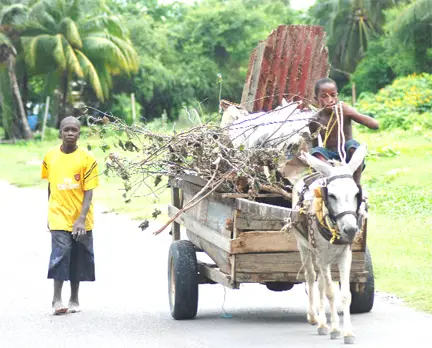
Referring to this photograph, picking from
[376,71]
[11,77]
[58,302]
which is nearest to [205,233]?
[58,302]

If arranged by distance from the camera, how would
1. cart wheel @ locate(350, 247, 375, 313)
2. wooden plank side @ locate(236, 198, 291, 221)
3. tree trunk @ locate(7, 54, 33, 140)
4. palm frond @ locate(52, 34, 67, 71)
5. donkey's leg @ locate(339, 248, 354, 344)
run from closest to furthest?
donkey's leg @ locate(339, 248, 354, 344) → wooden plank side @ locate(236, 198, 291, 221) → cart wheel @ locate(350, 247, 375, 313) → palm frond @ locate(52, 34, 67, 71) → tree trunk @ locate(7, 54, 33, 140)

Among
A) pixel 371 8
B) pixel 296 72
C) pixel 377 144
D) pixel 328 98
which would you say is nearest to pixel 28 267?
pixel 296 72

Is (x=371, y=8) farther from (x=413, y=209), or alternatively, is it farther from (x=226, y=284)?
(x=226, y=284)

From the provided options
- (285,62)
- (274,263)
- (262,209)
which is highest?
(285,62)

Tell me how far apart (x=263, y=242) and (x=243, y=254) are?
0.19 metres

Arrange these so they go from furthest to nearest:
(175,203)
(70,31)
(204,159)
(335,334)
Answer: (70,31) < (175,203) < (204,159) < (335,334)

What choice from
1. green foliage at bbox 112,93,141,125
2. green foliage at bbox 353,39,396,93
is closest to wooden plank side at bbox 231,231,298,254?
green foliage at bbox 353,39,396,93

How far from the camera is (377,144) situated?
26406 millimetres

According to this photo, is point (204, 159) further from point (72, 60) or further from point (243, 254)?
point (72, 60)

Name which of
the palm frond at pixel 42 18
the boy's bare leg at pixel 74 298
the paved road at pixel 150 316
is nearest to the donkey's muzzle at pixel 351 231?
the paved road at pixel 150 316

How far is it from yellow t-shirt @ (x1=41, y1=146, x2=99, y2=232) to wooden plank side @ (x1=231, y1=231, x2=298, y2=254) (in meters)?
2.06

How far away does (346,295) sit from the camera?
22.6 feet

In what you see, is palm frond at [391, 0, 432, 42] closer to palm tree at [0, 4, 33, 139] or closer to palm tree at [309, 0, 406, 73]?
palm tree at [309, 0, 406, 73]

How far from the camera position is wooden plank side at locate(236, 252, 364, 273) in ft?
25.0
